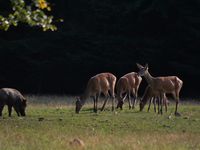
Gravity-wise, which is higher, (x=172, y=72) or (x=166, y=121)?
(x=172, y=72)

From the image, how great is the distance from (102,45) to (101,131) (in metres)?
Answer: 21.4

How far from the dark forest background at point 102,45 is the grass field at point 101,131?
43.4 feet

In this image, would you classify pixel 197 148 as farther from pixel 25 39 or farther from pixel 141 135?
pixel 25 39

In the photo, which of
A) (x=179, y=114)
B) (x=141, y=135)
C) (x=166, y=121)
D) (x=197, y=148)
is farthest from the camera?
(x=179, y=114)

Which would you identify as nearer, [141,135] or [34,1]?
[34,1]

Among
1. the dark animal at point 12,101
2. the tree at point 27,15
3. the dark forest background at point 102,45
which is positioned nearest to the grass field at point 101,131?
the dark animal at point 12,101

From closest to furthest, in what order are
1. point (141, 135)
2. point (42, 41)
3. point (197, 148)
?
point (197, 148) → point (141, 135) → point (42, 41)

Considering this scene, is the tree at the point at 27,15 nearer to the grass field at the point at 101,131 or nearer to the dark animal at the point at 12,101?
the grass field at the point at 101,131

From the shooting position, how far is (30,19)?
9500mm

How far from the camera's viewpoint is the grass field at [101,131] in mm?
12969

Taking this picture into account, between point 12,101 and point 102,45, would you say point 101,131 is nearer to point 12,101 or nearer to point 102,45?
point 12,101

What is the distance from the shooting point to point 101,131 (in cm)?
1570

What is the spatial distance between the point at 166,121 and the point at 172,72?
697 inches

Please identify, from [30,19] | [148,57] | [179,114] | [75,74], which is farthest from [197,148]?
[75,74]
